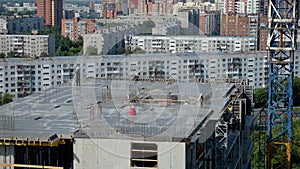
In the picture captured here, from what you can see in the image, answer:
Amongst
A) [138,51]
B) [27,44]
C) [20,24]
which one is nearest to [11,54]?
[27,44]

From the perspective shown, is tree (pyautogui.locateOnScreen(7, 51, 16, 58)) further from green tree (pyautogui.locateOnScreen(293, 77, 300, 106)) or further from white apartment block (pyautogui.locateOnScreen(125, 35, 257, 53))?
green tree (pyautogui.locateOnScreen(293, 77, 300, 106))

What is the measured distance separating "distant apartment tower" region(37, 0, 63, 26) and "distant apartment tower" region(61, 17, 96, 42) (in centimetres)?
321

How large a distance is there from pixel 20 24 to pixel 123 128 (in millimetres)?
15099

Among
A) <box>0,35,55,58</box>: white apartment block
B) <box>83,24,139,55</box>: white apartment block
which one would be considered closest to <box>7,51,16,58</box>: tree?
<box>0,35,55,58</box>: white apartment block

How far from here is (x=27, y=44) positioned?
1292 centimetres

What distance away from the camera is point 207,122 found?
10.5 ft

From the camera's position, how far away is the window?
9.25 feet

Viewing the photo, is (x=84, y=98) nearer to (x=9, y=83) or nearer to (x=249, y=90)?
(x=249, y=90)

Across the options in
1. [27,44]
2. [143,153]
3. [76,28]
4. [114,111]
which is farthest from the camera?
[76,28]

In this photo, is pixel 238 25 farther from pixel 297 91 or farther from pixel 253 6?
pixel 297 91

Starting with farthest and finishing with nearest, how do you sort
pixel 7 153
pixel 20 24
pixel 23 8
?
pixel 23 8
pixel 20 24
pixel 7 153

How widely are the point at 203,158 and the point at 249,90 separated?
7.93 ft

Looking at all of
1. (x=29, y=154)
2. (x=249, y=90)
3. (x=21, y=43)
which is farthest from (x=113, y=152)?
(x=21, y=43)

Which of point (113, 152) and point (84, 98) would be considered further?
point (84, 98)
